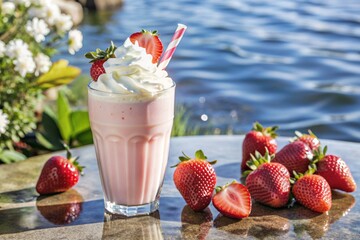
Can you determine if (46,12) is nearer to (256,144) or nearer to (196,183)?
(256,144)

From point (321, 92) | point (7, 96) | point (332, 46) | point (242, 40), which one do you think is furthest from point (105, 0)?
point (7, 96)

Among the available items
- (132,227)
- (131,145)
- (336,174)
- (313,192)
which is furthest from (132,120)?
(336,174)

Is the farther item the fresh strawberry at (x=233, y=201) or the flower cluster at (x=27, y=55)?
the flower cluster at (x=27, y=55)

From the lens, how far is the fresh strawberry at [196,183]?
197 centimetres

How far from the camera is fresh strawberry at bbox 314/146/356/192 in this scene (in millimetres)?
2125

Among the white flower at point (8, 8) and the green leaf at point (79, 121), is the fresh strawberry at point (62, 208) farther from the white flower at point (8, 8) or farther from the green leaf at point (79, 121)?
the green leaf at point (79, 121)

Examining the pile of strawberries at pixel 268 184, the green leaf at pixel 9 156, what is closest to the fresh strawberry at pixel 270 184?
the pile of strawberries at pixel 268 184

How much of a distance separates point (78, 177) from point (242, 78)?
4.37 m

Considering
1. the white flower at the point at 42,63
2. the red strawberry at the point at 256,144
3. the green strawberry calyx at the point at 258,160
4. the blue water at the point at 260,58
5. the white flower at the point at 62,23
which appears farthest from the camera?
the blue water at the point at 260,58

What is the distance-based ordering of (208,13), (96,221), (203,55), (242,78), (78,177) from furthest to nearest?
(208,13)
(203,55)
(242,78)
(78,177)
(96,221)

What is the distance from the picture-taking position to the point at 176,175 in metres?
2.02

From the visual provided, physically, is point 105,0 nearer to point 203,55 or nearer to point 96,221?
point 203,55

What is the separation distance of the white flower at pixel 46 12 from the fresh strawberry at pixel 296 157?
1.55 meters

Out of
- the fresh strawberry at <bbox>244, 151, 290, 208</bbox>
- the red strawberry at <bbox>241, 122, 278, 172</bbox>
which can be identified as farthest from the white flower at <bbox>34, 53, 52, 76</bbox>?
the fresh strawberry at <bbox>244, 151, 290, 208</bbox>
